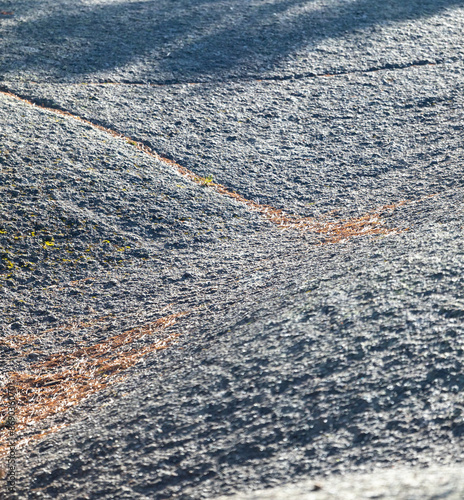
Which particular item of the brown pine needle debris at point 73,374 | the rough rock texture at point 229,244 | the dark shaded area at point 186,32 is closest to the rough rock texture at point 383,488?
the rough rock texture at point 229,244

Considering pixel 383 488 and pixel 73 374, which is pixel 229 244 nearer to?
pixel 73 374

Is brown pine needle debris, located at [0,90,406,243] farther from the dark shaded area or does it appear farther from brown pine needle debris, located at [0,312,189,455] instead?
brown pine needle debris, located at [0,312,189,455]

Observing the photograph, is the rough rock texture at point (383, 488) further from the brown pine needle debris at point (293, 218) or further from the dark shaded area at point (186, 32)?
the dark shaded area at point (186, 32)

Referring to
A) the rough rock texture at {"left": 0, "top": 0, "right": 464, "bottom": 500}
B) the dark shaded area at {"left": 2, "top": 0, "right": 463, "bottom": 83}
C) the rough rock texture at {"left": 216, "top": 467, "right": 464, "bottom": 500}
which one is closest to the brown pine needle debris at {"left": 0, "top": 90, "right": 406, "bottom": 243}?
the rough rock texture at {"left": 0, "top": 0, "right": 464, "bottom": 500}

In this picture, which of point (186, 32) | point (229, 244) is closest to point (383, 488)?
point (229, 244)

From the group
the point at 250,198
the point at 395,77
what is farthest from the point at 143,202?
the point at 395,77

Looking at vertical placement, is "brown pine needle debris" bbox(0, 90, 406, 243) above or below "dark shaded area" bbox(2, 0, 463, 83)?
below
